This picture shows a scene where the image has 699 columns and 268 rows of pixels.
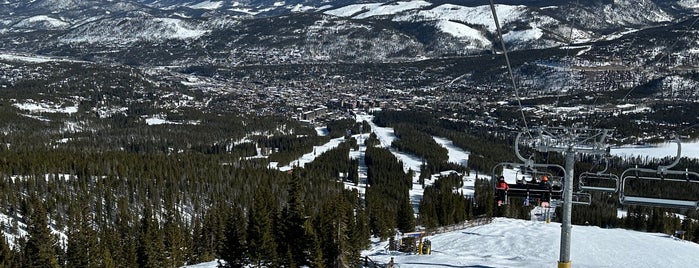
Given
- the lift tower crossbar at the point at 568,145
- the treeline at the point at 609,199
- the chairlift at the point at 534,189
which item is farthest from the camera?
the treeline at the point at 609,199

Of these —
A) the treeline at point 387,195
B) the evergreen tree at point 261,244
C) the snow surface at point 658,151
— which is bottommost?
the snow surface at point 658,151

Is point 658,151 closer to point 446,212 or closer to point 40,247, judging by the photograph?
point 446,212

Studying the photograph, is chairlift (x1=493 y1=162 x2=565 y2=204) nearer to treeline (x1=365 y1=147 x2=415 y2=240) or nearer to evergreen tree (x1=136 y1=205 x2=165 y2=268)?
treeline (x1=365 y1=147 x2=415 y2=240)

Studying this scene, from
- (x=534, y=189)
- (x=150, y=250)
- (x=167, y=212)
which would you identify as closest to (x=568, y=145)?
(x=534, y=189)

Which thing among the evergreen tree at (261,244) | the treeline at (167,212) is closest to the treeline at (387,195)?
the treeline at (167,212)

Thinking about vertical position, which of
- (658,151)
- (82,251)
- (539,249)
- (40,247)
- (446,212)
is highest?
(539,249)

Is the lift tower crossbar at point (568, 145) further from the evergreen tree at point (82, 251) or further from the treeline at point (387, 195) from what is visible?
the evergreen tree at point (82, 251)

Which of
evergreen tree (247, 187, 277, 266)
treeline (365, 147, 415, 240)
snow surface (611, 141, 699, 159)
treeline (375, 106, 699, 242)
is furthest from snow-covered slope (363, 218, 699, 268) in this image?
snow surface (611, 141, 699, 159)

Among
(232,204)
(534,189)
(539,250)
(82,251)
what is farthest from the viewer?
(232,204)

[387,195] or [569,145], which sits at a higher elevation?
[569,145]

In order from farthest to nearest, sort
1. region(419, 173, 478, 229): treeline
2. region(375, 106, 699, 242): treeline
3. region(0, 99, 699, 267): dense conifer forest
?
region(375, 106, 699, 242): treeline < region(419, 173, 478, 229): treeline < region(0, 99, 699, 267): dense conifer forest

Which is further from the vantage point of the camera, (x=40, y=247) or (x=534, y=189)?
(x=40, y=247)

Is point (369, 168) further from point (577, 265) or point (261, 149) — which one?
point (577, 265)
